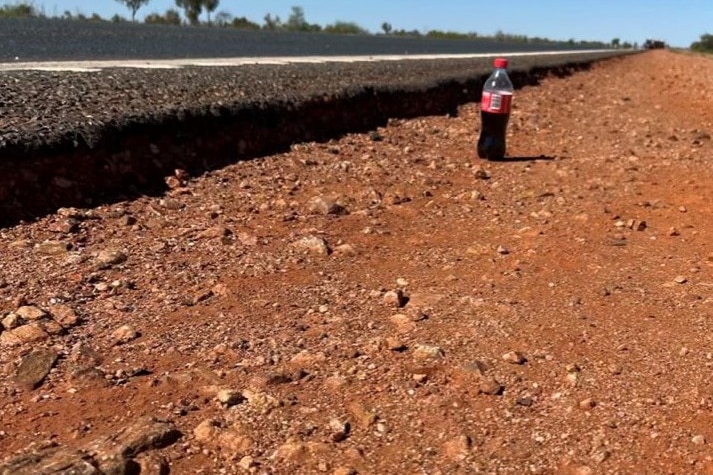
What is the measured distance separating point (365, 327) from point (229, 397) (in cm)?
73

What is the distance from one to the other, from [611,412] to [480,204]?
275 centimetres

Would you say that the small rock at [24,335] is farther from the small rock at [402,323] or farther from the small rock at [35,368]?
Result: the small rock at [402,323]

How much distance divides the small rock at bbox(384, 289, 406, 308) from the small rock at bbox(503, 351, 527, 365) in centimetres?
59

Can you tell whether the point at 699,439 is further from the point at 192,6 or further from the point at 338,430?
the point at 192,6

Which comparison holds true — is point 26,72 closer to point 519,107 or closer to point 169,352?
point 169,352

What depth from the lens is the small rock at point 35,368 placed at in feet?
8.29

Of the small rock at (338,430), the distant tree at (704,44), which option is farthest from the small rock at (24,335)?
the distant tree at (704,44)

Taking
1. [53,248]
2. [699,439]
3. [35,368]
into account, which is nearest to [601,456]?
[699,439]

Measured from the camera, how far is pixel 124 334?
9.37 ft

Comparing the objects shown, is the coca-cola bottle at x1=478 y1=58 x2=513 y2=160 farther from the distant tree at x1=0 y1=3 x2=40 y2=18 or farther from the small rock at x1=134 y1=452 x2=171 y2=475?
the distant tree at x1=0 y1=3 x2=40 y2=18

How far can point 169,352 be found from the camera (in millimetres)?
2771

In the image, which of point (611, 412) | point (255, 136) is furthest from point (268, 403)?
Result: point (255, 136)

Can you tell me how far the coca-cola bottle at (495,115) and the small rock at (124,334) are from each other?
4367 mm

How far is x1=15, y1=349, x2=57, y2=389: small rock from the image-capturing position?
2525 millimetres
